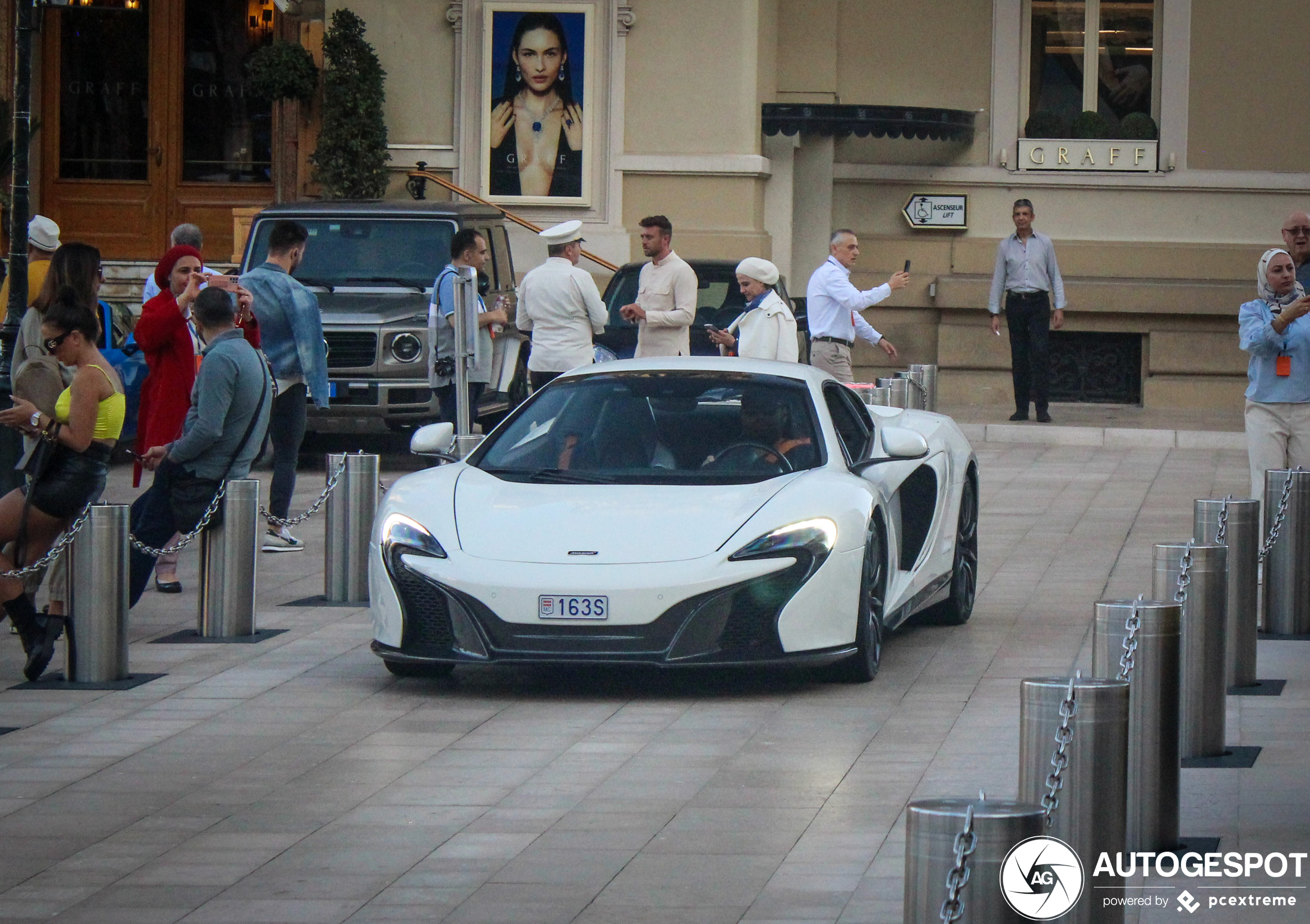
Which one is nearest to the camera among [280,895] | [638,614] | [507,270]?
[280,895]

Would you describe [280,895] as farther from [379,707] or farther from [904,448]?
[904,448]

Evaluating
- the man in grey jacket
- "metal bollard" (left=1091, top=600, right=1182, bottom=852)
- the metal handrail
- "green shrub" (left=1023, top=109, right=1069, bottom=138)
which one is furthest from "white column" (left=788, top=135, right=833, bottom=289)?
"metal bollard" (left=1091, top=600, right=1182, bottom=852)

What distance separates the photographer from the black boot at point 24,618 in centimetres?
878

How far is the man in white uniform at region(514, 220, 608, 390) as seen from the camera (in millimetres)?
14352

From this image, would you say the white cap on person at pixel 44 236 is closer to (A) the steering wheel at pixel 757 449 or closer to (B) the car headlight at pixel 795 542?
(A) the steering wheel at pixel 757 449

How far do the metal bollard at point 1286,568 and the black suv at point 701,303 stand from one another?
916cm

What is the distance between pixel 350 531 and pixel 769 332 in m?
3.95

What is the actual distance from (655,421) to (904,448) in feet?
3.64

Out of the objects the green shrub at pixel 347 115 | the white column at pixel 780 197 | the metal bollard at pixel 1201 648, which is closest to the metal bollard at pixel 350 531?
the metal bollard at pixel 1201 648

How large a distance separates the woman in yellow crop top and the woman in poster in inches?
582

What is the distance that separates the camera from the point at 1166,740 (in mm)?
6125

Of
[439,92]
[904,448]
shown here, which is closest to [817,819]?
[904,448]

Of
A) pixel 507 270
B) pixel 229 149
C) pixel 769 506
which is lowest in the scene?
pixel 769 506

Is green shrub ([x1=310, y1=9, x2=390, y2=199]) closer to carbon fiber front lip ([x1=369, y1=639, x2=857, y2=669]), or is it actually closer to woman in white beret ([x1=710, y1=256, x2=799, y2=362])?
woman in white beret ([x1=710, y1=256, x2=799, y2=362])
